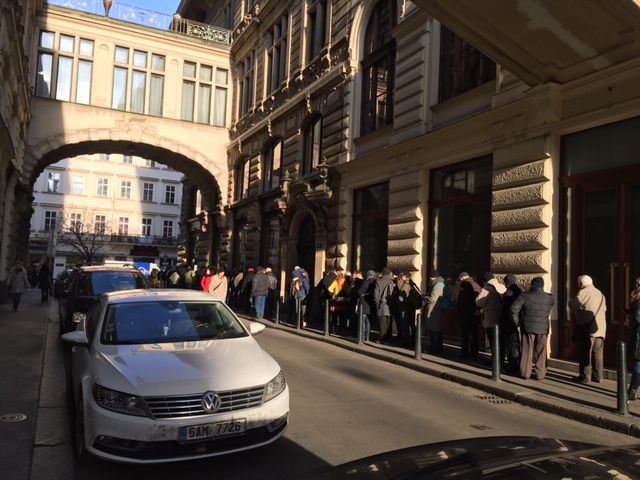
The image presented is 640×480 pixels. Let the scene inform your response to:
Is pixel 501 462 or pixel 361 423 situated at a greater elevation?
pixel 501 462

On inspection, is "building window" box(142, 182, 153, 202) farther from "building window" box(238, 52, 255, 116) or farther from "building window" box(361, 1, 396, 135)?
"building window" box(361, 1, 396, 135)

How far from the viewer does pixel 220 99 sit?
31.4 m

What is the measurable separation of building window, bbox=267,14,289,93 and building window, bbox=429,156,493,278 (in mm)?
12842

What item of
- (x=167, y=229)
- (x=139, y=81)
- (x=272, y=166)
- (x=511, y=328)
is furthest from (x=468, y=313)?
(x=167, y=229)

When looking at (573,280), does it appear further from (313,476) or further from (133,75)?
(133,75)

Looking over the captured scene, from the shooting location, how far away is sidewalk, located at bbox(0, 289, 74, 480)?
4.63 metres

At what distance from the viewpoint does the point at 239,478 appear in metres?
4.40

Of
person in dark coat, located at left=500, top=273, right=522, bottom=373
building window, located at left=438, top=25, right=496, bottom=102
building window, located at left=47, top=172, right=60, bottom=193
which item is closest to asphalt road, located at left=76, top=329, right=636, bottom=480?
person in dark coat, located at left=500, top=273, right=522, bottom=373

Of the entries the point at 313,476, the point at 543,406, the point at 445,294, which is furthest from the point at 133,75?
the point at 313,476

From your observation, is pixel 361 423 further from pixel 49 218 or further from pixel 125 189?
pixel 49 218

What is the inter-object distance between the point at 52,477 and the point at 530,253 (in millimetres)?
8973

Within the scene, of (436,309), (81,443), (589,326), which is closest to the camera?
(81,443)

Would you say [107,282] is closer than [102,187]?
Yes

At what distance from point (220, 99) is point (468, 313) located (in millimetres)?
24202
